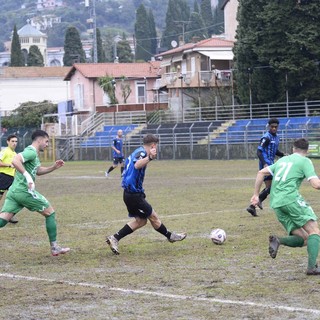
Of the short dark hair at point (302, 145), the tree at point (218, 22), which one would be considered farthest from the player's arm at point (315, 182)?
the tree at point (218, 22)

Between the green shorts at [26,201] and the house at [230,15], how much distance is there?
71.1 m

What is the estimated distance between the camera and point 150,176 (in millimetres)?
35250

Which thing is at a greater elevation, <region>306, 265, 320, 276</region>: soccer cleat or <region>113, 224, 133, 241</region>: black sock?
<region>113, 224, 133, 241</region>: black sock

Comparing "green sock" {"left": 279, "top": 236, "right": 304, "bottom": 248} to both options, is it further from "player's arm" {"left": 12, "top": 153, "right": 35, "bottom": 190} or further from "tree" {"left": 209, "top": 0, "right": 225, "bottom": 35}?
"tree" {"left": 209, "top": 0, "right": 225, "bottom": 35}

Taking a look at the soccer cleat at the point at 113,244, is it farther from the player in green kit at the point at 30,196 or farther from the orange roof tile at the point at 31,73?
the orange roof tile at the point at 31,73

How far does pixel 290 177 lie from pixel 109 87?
66.5 meters

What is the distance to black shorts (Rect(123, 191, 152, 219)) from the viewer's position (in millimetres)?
13164

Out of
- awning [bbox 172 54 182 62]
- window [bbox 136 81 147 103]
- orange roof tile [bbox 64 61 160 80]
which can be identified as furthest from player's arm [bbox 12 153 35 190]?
window [bbox 136 81 147 103]

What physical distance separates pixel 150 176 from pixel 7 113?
224 feet

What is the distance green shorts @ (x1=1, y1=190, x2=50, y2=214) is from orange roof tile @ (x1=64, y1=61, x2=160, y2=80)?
68068 mm

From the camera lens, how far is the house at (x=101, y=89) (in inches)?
3226

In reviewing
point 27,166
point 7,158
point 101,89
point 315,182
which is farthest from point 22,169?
point 101,89

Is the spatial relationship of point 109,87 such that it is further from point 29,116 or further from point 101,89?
point 29,116

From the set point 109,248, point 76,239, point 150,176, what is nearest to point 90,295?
point 109,248
